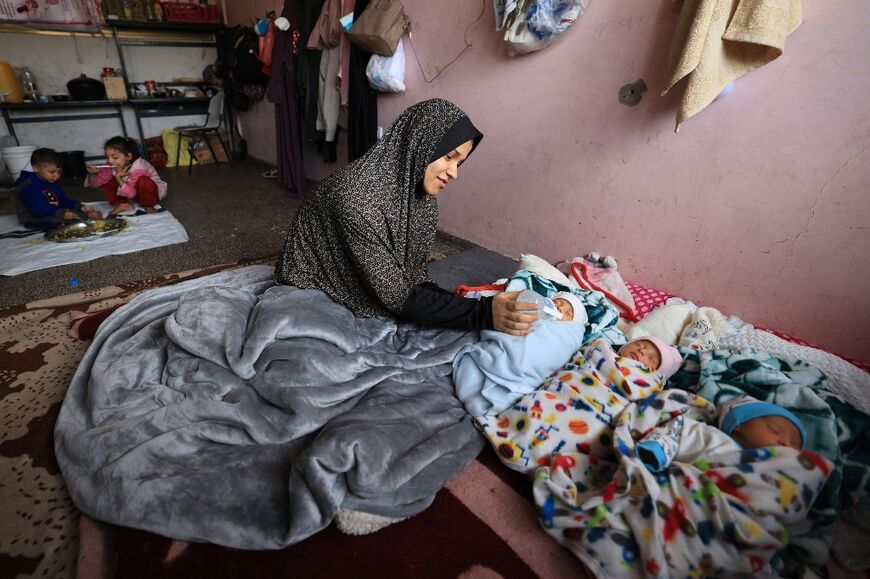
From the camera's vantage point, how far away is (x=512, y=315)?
3.82 ft

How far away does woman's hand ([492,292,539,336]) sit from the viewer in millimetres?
1156

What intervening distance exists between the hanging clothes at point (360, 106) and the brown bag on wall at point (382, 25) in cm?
21

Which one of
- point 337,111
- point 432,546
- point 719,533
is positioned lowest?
point 432,546

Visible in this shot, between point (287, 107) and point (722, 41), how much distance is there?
9.83 feet

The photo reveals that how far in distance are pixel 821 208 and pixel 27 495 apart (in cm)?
224

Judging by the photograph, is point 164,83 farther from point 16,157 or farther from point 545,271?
point 545,271

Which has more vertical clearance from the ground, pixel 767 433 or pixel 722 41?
pixel 722 41

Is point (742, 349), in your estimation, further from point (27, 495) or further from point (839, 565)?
point (27, 495)

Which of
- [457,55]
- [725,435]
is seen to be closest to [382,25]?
[457,55]

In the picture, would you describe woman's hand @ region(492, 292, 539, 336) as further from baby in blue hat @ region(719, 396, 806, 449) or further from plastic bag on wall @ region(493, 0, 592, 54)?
plastic bag on wall @ region(493, 0, 592, 54)

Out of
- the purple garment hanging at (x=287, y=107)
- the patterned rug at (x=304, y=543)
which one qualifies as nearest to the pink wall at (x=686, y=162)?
the patterned rug at (x=304, y=543)

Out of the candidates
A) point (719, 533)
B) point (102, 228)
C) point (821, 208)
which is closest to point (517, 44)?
point (821, 208)

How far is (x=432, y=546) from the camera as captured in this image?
87 cm

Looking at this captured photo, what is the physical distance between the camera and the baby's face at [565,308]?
1386mm
